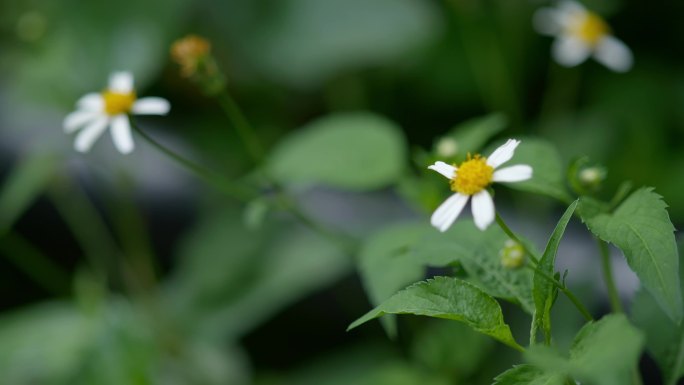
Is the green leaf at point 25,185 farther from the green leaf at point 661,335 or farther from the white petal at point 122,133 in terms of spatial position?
the green leaf at point 661,335

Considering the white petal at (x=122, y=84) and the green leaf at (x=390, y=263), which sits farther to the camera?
the white petal at (x=122, y=84)

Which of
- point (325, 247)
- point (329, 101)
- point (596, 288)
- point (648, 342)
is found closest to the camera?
point (648, 342)

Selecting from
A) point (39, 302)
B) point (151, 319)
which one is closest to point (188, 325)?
point (151, 319)

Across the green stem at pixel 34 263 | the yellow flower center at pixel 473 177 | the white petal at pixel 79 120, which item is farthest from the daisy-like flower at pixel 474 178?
the green stem at pixel 34 263

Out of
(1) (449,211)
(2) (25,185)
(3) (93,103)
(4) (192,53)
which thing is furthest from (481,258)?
(2) (25,185)

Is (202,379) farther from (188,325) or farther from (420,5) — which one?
(420,5)

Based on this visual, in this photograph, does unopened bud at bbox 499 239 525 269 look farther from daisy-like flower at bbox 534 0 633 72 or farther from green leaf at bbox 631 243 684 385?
daisy-like flower at bbox 534 0 633 72

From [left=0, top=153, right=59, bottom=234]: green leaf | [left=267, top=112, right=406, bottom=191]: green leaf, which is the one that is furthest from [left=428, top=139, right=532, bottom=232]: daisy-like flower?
[left=0, top=153, right=59, bottom=234]: green leaf
